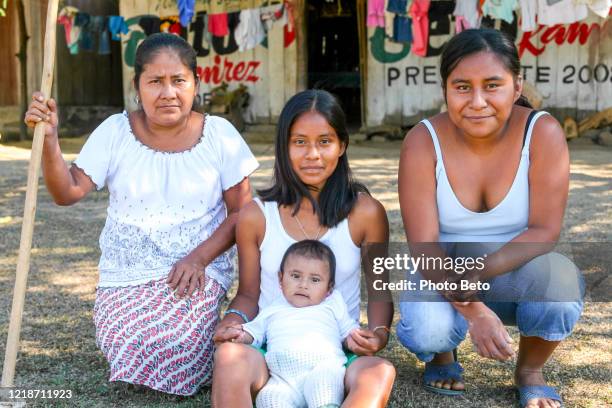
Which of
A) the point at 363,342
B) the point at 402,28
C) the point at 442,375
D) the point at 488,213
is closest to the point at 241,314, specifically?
the point at 363,342

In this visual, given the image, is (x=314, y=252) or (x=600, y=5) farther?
(x=600, y=5)

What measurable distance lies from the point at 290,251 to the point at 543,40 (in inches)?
292

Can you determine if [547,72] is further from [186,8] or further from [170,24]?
[170,24]

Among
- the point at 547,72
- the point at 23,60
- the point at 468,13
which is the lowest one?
the point at 547,72

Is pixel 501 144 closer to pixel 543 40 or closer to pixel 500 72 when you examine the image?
pixel 500 72

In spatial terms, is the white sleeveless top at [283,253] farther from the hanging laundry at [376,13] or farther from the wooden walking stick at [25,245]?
the hanging laundry at [376,13]

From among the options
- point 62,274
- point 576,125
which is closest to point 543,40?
point 576,125

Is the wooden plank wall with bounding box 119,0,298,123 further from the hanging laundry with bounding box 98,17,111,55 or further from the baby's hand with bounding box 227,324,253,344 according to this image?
the baby's hand with bounding box 227,324,253,344

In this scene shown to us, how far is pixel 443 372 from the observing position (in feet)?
8.14

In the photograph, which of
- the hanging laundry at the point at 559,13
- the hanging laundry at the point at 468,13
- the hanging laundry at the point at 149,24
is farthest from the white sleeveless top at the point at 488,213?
the hanging laundry at the point at 149,24

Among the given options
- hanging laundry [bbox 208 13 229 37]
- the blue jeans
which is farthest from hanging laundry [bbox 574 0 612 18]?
the blue jeans

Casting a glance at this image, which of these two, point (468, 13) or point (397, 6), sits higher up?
point (397, 6)

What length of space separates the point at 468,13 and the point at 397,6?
82 centimetres

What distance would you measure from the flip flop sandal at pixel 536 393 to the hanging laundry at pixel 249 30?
7.47 m
